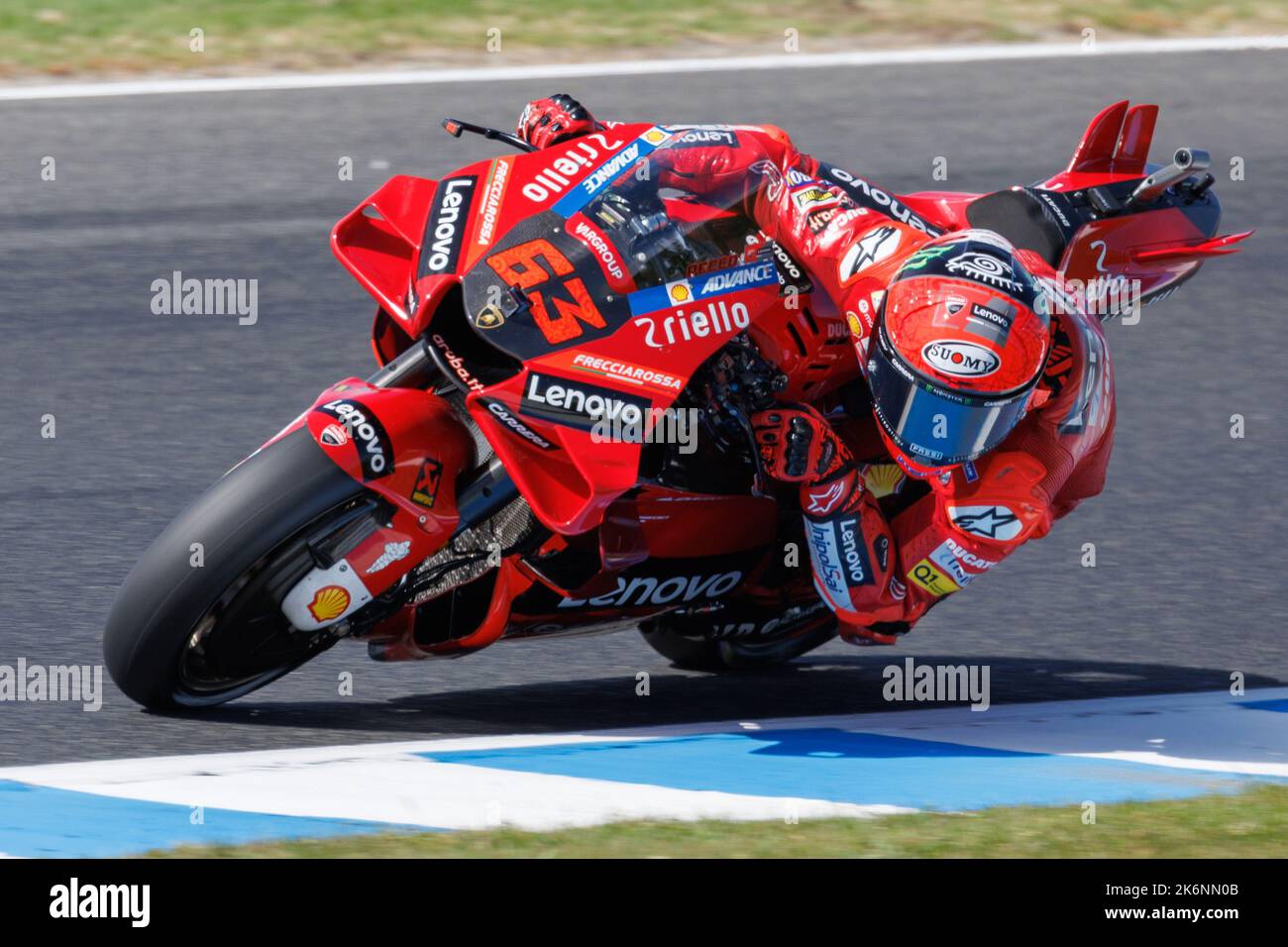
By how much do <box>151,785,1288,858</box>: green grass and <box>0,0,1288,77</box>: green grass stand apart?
690cm

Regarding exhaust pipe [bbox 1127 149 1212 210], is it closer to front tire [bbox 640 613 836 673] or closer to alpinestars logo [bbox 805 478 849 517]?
alpinestars logo [bbox 805 478 849 517]

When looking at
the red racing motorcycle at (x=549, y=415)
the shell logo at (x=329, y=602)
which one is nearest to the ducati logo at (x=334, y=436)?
the red racing motorcycle at (x=549, y=415)

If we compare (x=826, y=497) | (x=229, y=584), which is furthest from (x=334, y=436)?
(x=826, y=497)

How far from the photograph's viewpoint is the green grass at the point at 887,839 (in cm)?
405

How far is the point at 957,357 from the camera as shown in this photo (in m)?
4.24

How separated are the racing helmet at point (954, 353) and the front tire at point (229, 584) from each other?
114cm

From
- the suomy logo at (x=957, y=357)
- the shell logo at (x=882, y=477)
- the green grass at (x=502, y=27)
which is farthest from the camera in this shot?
the green grass at (x=502, y=27)

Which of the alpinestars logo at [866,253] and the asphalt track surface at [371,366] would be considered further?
the asphalt track surface at [371,366]

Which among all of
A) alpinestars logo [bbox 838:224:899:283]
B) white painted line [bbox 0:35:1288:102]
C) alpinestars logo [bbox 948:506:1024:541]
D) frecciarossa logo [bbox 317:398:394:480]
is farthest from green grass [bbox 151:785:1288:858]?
white painted line [bbox 0:35:1288:102]

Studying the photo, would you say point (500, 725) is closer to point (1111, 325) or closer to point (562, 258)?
point (562, 258)

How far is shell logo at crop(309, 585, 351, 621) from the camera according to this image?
4.57 m

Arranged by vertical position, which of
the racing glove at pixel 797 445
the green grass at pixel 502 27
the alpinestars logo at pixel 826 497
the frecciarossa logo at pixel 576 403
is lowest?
the alpinestars logo at pixel 826 497

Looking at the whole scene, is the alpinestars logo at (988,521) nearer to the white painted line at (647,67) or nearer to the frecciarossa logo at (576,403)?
the frecciarossa logo at (576,403)
